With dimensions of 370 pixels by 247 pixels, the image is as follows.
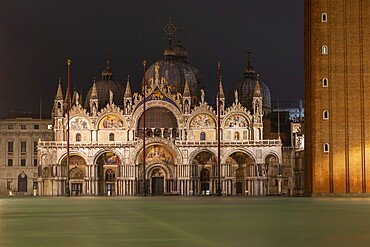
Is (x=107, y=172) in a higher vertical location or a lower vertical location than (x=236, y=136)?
lower

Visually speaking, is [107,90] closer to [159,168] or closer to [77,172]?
Result: [77,172]

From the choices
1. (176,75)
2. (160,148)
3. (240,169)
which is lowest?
(240,169)

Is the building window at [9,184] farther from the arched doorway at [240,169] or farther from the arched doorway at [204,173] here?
the arched doorway at [240,169]

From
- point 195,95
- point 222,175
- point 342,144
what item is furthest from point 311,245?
point 195,95

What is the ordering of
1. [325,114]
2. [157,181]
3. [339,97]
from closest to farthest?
[339,97], [325,114], [157,181]

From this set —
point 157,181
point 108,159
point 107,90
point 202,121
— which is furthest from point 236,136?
point 107,90

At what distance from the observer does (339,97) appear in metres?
72.1

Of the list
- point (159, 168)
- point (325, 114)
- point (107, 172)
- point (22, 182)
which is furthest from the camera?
point (22, 182)

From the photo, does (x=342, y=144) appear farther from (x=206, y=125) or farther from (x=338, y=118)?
(x=206, y=125)

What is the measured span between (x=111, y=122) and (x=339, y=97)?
45.3m

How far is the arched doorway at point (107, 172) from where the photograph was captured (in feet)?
361

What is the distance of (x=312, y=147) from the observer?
7300 centimetres

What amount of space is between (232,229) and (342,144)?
164 feet

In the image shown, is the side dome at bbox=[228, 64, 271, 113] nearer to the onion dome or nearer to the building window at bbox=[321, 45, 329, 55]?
the onion dome
